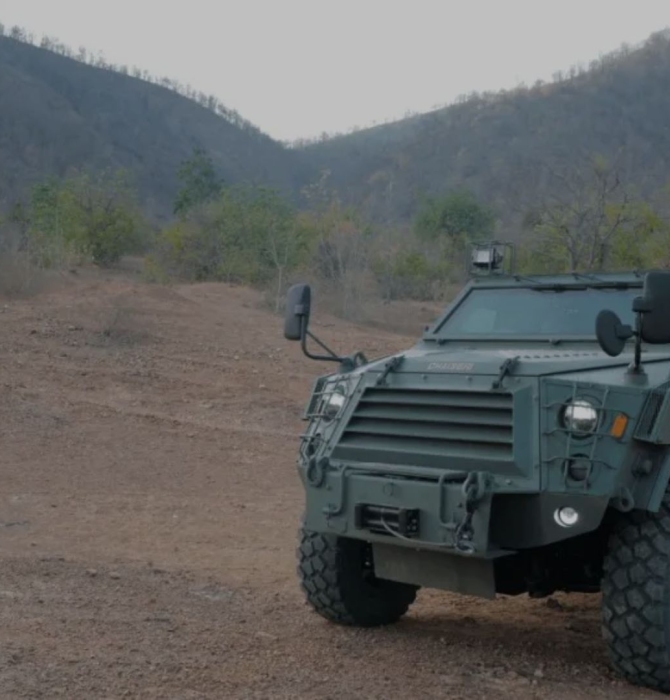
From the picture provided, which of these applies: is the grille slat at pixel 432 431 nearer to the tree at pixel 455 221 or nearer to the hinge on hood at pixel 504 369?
the hinge on hood at pixel 504 369

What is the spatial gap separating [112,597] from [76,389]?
7724 mm

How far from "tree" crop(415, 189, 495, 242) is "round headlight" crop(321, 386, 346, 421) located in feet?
104

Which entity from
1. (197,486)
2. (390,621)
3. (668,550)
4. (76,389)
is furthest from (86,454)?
(668,550)

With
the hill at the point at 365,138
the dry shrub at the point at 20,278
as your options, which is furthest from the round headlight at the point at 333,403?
the hill at the point at 365,138

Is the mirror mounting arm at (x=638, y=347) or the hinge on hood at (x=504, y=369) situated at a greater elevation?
the mirror mounting arm at (x=638, y=347)

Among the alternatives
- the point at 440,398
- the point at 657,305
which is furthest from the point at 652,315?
the point at 440,398

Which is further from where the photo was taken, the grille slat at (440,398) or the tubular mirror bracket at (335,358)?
the tubular mirror bracket at (335,358)

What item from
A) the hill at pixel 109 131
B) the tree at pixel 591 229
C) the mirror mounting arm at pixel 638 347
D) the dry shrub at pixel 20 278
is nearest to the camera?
the mirror mounting arm at pixel 638 347

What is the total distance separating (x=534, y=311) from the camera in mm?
6660

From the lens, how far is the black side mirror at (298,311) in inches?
238

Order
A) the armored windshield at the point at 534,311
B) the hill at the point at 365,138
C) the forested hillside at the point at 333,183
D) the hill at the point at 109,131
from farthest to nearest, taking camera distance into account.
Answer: the hill at the point at 109,131 → the hill at the point at 365,138 → the forested hillside at the point at 333,183 → the armored windshield at the point at 534,311

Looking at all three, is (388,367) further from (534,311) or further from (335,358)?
(534,311)

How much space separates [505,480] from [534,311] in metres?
1.96

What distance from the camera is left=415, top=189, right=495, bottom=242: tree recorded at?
37.6m
